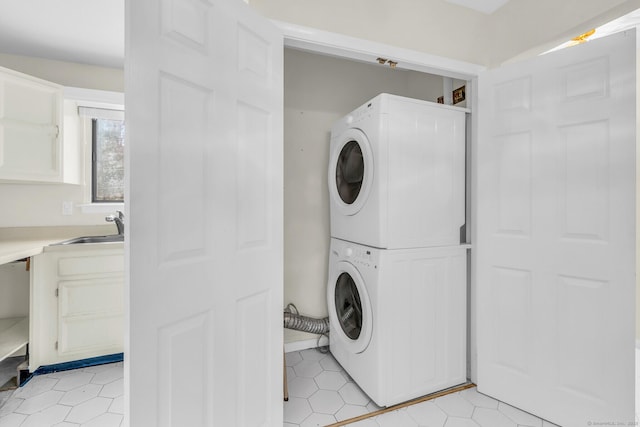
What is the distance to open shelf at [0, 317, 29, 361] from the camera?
188 centimetres

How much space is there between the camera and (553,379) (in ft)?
5.12

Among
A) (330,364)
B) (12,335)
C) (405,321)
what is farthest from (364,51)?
(12,335)

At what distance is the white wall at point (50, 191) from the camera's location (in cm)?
228

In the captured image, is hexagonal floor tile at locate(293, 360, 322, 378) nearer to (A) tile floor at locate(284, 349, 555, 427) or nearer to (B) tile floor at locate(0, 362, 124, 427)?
(A) tile floor at locate(284, 349, 555, 427)

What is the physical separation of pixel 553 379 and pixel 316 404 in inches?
52.1

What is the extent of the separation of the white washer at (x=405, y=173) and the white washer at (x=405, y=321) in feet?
0.38

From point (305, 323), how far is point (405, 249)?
107 centimetres

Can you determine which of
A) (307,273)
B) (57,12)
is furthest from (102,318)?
(57,12)

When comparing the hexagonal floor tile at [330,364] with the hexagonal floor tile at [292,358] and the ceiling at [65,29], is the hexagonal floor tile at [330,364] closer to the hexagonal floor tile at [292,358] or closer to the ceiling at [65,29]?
the hexagonal floor tile at [292,358]

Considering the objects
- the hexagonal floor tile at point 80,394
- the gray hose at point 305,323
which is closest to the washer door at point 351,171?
the gray hose at point 305,323

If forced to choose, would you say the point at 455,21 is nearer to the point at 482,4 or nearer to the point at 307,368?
the point at 482,4

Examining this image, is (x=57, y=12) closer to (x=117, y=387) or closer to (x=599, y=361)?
(x=117, y=387)

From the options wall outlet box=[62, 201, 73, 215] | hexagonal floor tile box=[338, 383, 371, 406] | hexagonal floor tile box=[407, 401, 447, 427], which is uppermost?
wall outlet box=[62, 201, 73, 215]

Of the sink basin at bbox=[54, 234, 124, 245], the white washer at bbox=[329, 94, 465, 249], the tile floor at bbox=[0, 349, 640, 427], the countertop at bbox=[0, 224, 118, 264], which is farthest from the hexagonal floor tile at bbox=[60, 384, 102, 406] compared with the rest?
the white washer at bbox=[329, 94, 465, 249]
